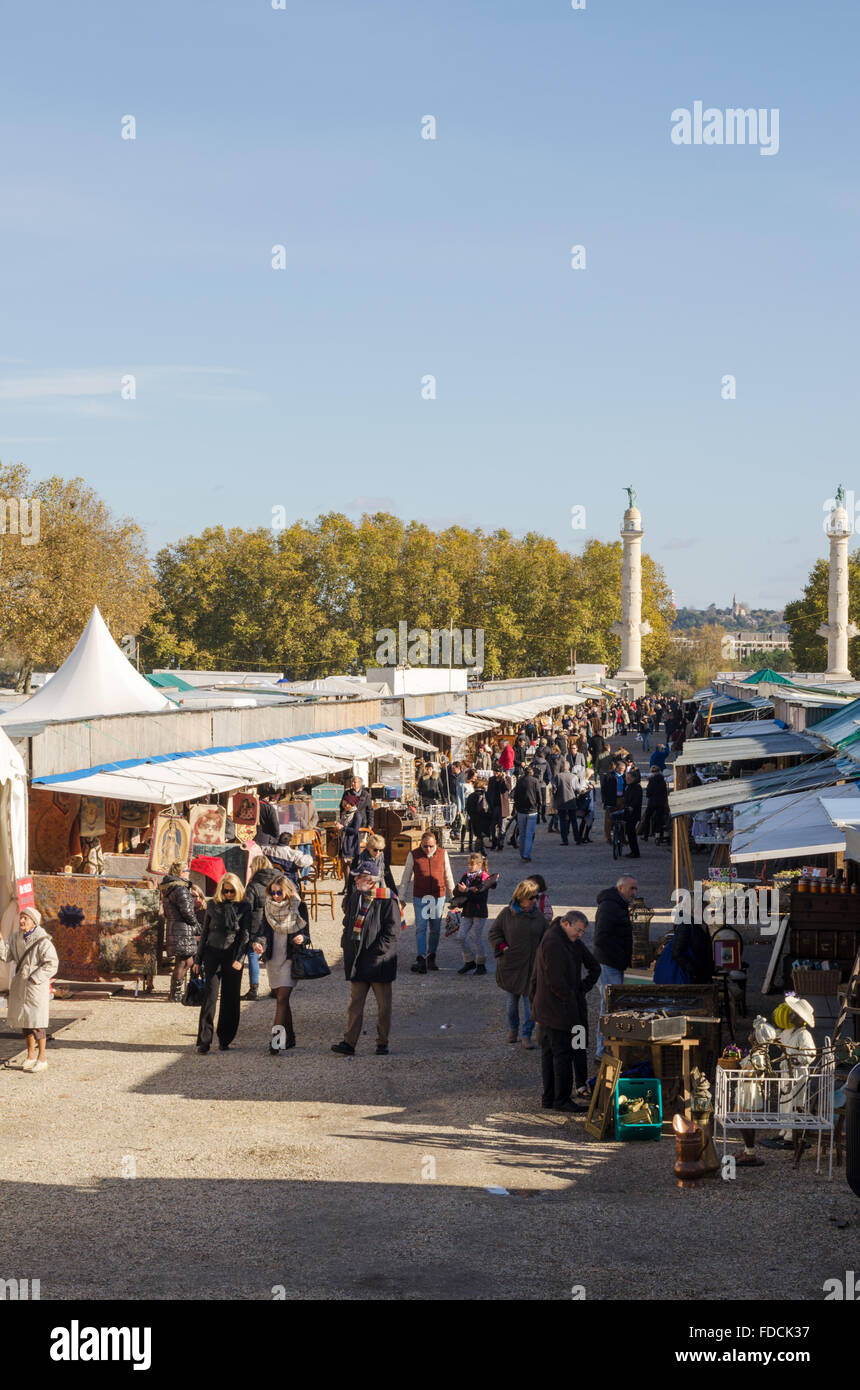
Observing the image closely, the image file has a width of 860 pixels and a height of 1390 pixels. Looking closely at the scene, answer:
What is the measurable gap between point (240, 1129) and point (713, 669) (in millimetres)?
135299

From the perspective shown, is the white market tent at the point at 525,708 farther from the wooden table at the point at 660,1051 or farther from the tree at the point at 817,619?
the tree at the point at 817,619

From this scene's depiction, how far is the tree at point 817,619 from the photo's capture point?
87.7 m

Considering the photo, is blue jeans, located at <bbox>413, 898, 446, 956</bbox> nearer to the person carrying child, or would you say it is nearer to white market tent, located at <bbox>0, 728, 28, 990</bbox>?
the person carrying child

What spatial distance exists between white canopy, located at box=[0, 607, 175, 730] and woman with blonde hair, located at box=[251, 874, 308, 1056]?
8455 mm

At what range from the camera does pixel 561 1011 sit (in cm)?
974

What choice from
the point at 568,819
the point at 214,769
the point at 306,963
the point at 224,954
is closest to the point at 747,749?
the point at 214,769

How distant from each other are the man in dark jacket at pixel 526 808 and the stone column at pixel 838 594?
58353mm

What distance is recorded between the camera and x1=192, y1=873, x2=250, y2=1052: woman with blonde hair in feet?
35.8

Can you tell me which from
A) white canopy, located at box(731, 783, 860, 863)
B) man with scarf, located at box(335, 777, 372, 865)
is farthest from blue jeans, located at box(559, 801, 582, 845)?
white canopy, located at box(731, 783, 860, 863)

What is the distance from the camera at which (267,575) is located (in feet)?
280

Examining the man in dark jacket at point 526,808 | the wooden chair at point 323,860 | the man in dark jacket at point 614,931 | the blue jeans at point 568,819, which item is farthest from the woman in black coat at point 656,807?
the man in dark jacket at point 614,931
